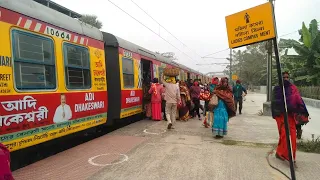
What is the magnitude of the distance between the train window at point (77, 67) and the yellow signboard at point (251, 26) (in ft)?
10.5

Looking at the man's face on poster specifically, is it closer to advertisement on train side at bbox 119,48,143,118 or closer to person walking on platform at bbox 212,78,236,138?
advertisement on train side at bbox 119,48,143,118

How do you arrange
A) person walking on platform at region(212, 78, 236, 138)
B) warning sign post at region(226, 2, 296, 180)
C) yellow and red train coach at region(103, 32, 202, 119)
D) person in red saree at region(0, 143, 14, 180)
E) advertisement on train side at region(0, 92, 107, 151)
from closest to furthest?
person in red saree at region(0, 143, 14, 180), warning sign post at region(226, 2, 296, 180), advertisement on train side at region(0, 92, 107, 151), person walking on platform at region(212, 78, 236, 138), yellow and red train coach at region(103, 32, 202, 119)

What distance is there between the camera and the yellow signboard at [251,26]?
3.89m

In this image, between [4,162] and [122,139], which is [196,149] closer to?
[122,139]

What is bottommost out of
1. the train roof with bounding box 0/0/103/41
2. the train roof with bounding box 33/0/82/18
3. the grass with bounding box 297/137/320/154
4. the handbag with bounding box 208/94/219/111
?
Answer: the grass with bounding box 297/137/320/154

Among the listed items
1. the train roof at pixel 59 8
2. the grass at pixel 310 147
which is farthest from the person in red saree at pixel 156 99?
the grass at pixel 310 147

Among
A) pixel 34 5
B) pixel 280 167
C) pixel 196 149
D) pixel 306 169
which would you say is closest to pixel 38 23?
pixel 34 5

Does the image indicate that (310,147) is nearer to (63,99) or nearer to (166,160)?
(166,160)

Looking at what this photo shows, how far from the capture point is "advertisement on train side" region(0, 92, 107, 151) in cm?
420

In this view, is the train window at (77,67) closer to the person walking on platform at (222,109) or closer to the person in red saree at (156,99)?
the person walking on platform at (222,109)

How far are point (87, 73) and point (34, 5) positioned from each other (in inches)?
74.2

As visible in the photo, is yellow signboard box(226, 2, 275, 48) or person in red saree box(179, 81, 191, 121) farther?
person in red saree box(179, 81, 191, 121)

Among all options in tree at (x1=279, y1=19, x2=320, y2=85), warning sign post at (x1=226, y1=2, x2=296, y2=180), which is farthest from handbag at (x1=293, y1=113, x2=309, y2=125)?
tree at (x1=279, y1=19, x2=320, y2=85)

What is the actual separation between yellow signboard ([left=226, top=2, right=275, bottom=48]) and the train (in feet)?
10.3
